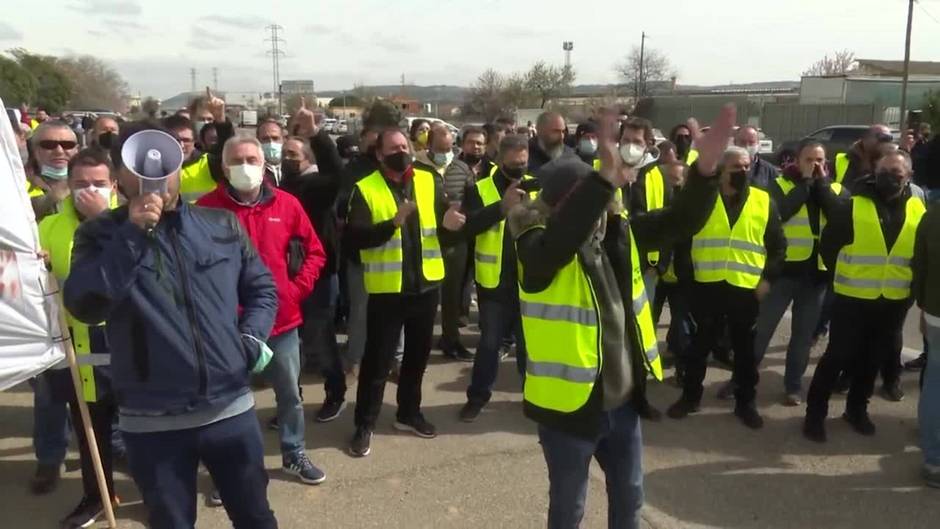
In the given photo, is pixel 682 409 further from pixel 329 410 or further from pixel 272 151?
pixel 272 151

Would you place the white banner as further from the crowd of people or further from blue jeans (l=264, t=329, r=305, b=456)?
blue jeans (l=264, t=329, r=305, b=456)

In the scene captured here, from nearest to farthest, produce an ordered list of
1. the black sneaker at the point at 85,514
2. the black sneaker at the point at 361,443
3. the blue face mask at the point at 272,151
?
the black sneaker at the point at 85,514
the black sneaker at the point at 361,443
the blue face mask at the point at 272,151

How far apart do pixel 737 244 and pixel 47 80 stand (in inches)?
2631

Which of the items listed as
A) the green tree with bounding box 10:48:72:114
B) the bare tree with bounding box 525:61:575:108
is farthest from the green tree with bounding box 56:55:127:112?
the bare tree with bounding box 525:61:575:108

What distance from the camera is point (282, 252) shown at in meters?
4.16

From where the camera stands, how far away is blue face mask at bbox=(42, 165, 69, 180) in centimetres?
453

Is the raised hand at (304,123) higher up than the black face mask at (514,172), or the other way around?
the raised hand at (304,123)

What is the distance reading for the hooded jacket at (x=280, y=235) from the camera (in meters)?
4.08

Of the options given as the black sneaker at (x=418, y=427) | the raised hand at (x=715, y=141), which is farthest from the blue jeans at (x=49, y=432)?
the raised hand at (x=715, y=141)

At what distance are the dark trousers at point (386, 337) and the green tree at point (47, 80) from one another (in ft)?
202

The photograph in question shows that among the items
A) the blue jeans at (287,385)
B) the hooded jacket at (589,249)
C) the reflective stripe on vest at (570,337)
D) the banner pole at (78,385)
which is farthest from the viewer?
the blue jeans at (287,385)

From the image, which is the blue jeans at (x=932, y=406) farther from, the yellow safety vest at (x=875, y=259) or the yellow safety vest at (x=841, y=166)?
the yellow safety vest at (x=841, y=166)

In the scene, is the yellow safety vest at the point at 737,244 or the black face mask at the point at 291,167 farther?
the black face mask at the point at 291,167

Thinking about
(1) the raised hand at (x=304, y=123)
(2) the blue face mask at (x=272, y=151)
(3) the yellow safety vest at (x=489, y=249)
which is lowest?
(3) the yellow safety vest at (x=489, y=249)
